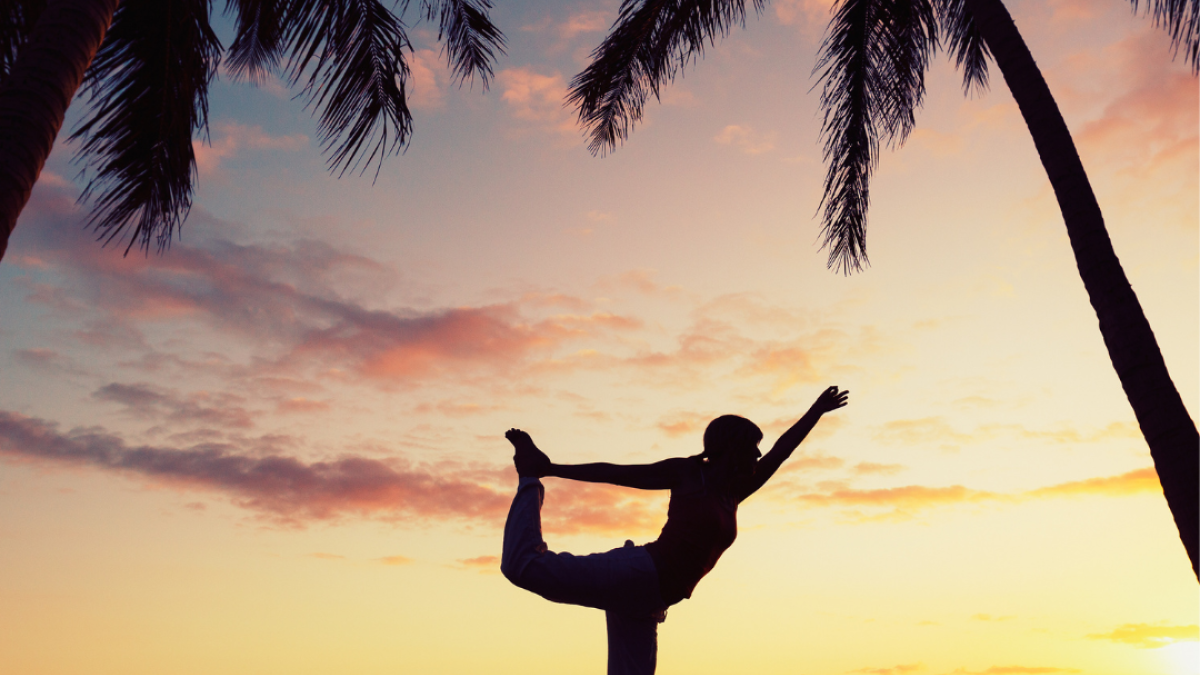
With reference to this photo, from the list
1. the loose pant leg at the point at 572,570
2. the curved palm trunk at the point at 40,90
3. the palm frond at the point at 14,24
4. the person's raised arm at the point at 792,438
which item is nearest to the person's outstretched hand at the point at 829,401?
the person's raised arm at the point at 792,438

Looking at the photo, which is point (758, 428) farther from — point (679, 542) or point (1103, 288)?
point (1103, 288)

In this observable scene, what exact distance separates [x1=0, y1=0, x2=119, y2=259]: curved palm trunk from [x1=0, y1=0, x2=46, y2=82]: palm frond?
246cm

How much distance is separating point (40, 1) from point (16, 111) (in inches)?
137

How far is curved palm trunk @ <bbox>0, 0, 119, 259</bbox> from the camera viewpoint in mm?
4539

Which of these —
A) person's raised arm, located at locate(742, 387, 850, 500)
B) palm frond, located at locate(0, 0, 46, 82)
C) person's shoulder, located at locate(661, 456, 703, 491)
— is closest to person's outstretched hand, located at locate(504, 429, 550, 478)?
person's shoulder, located at locate(661, 456, 703, 491)

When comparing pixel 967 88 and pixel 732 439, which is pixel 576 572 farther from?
pixel 967 88

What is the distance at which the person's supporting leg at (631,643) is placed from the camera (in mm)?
4777

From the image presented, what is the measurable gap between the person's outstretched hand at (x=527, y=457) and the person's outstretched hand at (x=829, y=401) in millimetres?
1975

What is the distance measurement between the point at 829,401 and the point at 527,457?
218 centimetres

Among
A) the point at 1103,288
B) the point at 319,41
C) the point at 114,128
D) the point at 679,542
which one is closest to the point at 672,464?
the point at 679,542

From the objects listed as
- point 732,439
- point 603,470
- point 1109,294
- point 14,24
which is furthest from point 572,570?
point 14,24

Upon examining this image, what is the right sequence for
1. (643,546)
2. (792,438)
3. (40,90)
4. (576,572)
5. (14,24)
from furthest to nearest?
(14,24) → (792,438) → (40,90) → (643,546) → (576,572)

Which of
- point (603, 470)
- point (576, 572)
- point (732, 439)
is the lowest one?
point (576, 572)

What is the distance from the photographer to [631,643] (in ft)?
15.7
